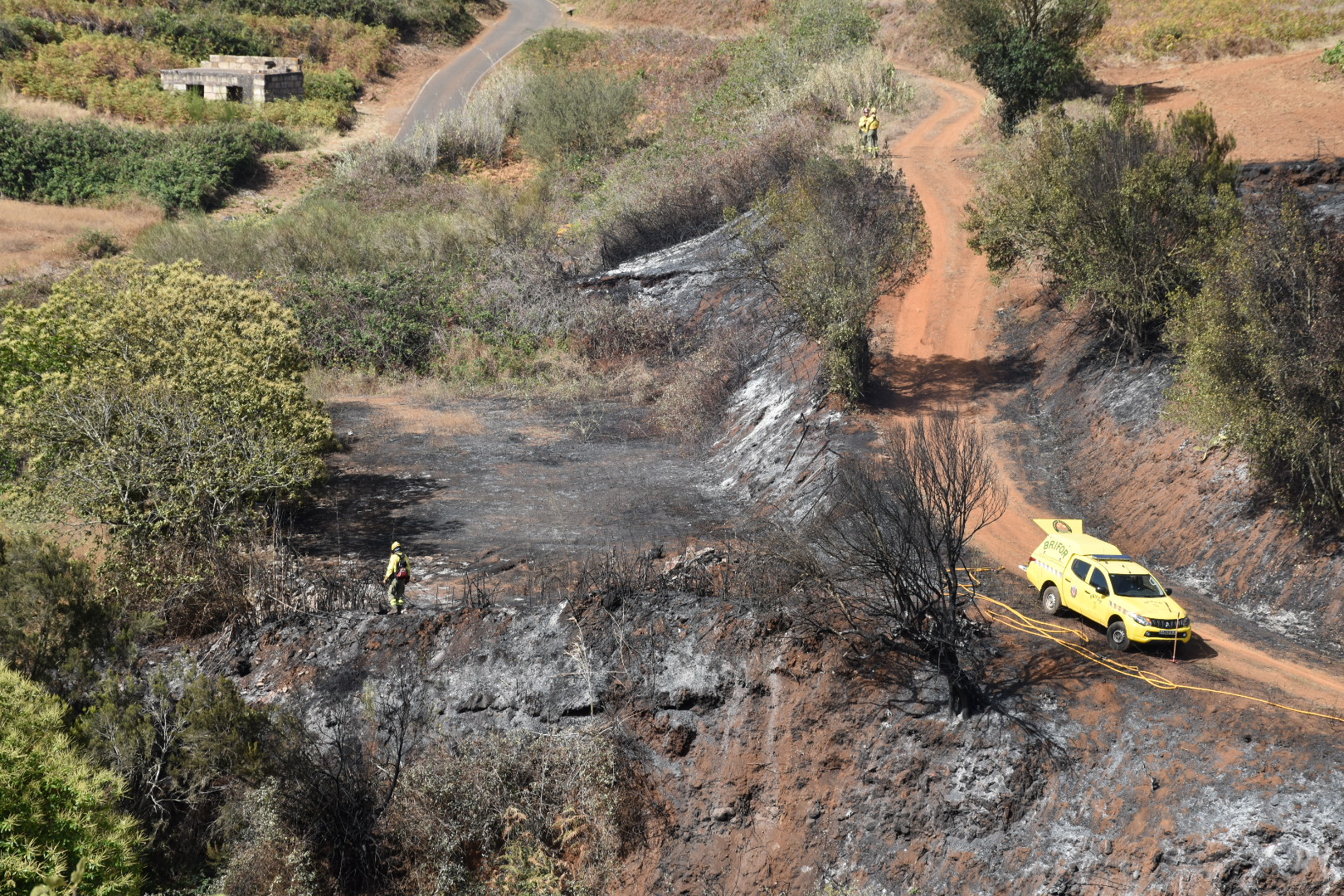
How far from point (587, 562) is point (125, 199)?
41013mm

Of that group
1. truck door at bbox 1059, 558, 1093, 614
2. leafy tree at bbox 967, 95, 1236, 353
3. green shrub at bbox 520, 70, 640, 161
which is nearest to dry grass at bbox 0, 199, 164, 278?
green shrub at bbox 520, 70, 640, 161

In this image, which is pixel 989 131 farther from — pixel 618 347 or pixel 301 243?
pixel 301 243

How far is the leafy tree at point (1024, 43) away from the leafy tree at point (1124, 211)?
12.2 m

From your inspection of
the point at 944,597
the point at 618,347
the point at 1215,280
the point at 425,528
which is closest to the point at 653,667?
the point at 944,597

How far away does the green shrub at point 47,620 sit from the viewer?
1464cm

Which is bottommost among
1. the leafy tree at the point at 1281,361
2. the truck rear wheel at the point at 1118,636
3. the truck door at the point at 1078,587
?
the truck rear wheel at the point at 1118,636

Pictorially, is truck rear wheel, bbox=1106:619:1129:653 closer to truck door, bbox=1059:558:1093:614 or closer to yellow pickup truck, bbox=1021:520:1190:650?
yellow pickup truck, bbox=1021:520:1190:650

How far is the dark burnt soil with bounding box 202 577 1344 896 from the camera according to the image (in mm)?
11672

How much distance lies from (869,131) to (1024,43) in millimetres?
7062

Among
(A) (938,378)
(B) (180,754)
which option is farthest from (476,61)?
(B) (180,754)

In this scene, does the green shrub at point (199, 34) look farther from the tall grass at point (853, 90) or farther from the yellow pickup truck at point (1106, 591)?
the yellow pickup truck at point (1106, 591)

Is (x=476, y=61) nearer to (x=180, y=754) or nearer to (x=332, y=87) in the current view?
(x=332, y=87)

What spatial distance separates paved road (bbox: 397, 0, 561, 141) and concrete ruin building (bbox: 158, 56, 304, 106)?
7.05 meters

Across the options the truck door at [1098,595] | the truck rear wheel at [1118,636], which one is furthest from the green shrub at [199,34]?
the truck rear wheel at [1118,636]
